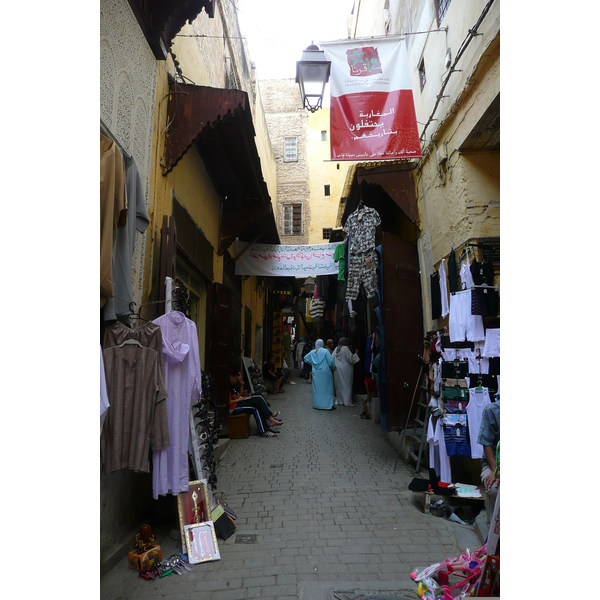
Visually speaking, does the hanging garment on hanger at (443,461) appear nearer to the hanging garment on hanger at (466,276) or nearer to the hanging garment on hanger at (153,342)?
the hanging garment on hanger at (466,276)

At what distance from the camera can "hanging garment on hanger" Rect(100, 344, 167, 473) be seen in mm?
3150

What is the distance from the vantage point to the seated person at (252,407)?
8297mm

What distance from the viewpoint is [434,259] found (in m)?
6.90

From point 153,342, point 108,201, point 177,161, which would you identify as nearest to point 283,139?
point 177,161

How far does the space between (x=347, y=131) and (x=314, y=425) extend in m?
5.77

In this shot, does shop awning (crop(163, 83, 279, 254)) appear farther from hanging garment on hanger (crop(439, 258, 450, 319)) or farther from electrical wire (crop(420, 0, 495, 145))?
hanging garment on hanger (crop(439, 258, 450, 319))

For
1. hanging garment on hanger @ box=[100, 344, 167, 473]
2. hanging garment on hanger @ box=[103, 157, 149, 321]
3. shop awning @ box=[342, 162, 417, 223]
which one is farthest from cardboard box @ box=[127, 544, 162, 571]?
shop awning @ box=[342, 162, 417, 223]

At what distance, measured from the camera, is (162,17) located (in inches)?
178

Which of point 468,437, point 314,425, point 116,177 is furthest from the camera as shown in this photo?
point 314,425

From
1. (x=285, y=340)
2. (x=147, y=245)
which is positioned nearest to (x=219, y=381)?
(x=147, y=245)

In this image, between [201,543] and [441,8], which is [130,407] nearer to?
[201,543]

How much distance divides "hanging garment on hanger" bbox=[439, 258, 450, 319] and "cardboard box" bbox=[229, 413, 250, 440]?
156 inches

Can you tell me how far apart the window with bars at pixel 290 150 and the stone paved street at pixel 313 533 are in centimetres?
1839

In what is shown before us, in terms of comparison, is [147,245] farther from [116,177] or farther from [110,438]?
[110,438]
